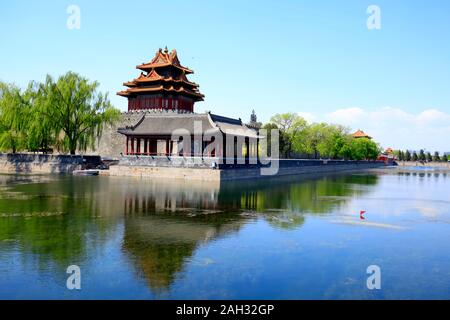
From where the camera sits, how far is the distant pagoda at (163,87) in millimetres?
51719

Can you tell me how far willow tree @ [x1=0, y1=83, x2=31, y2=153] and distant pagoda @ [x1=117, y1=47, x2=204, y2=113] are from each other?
16.4 metres

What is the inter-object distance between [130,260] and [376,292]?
235 inches

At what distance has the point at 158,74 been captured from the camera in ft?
175

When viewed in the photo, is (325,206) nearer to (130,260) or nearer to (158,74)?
(130,260)

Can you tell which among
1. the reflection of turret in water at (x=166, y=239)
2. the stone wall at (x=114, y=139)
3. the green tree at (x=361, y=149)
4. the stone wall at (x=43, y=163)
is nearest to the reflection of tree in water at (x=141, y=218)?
the reflection of turret in water at (x=166, y=239)

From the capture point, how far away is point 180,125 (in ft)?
124

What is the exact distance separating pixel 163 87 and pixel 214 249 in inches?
1692

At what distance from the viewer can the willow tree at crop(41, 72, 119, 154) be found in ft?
128

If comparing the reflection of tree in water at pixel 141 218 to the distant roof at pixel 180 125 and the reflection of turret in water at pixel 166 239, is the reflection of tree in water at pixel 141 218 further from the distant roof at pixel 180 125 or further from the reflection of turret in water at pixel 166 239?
the distant roof at pixel 180 125

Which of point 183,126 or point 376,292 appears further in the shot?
point 183,126

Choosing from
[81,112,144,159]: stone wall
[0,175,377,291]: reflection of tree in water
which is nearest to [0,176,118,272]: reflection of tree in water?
[0,175,377,291]: reflection of tree in water

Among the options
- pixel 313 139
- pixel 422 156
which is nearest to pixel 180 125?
pixel 313 139

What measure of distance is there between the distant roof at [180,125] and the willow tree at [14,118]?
955 centimetres
